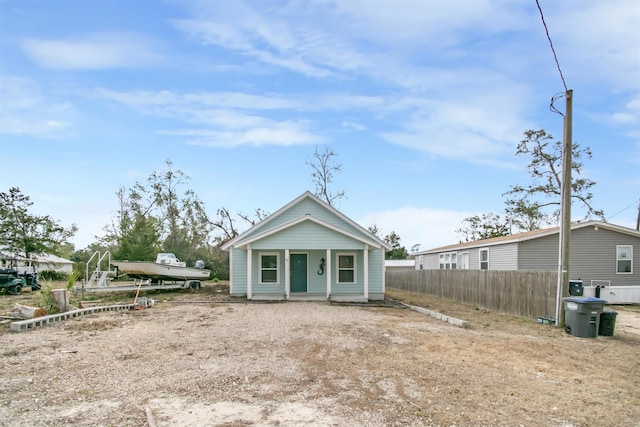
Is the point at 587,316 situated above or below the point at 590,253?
below

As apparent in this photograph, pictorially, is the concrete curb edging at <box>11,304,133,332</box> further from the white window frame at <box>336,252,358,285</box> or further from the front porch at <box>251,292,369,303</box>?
the white window frame at <box>336,252,358,285</box>

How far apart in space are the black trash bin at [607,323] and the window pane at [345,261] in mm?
10986

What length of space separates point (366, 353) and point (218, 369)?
2729mm

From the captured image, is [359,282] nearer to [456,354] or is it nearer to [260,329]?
[260,329]

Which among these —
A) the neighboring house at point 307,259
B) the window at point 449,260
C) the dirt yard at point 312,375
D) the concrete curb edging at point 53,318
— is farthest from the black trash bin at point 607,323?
the window at point 449,260

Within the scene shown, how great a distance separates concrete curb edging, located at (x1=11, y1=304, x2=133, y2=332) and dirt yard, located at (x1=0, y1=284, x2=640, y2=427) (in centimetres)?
34


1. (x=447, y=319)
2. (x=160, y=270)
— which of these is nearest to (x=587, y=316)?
(x=447, y=319)

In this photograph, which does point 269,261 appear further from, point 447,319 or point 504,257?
point 504,257

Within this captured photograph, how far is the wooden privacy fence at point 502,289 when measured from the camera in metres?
13.7

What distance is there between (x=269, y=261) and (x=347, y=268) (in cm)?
353

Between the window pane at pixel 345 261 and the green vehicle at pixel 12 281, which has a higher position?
the window pane at pixel 345 261

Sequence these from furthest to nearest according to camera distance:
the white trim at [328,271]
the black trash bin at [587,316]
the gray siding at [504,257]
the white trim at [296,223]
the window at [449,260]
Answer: the window at [449,260] < the gray siding at [504,257] < the white trim at [328,271] < the white trim at [296,223] < the black trash bin at [587,316]

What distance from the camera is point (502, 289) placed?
53.6 feet

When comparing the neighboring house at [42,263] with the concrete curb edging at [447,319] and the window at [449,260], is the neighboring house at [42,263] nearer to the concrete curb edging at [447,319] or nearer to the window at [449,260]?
the concrete curb edging at [447,319]
